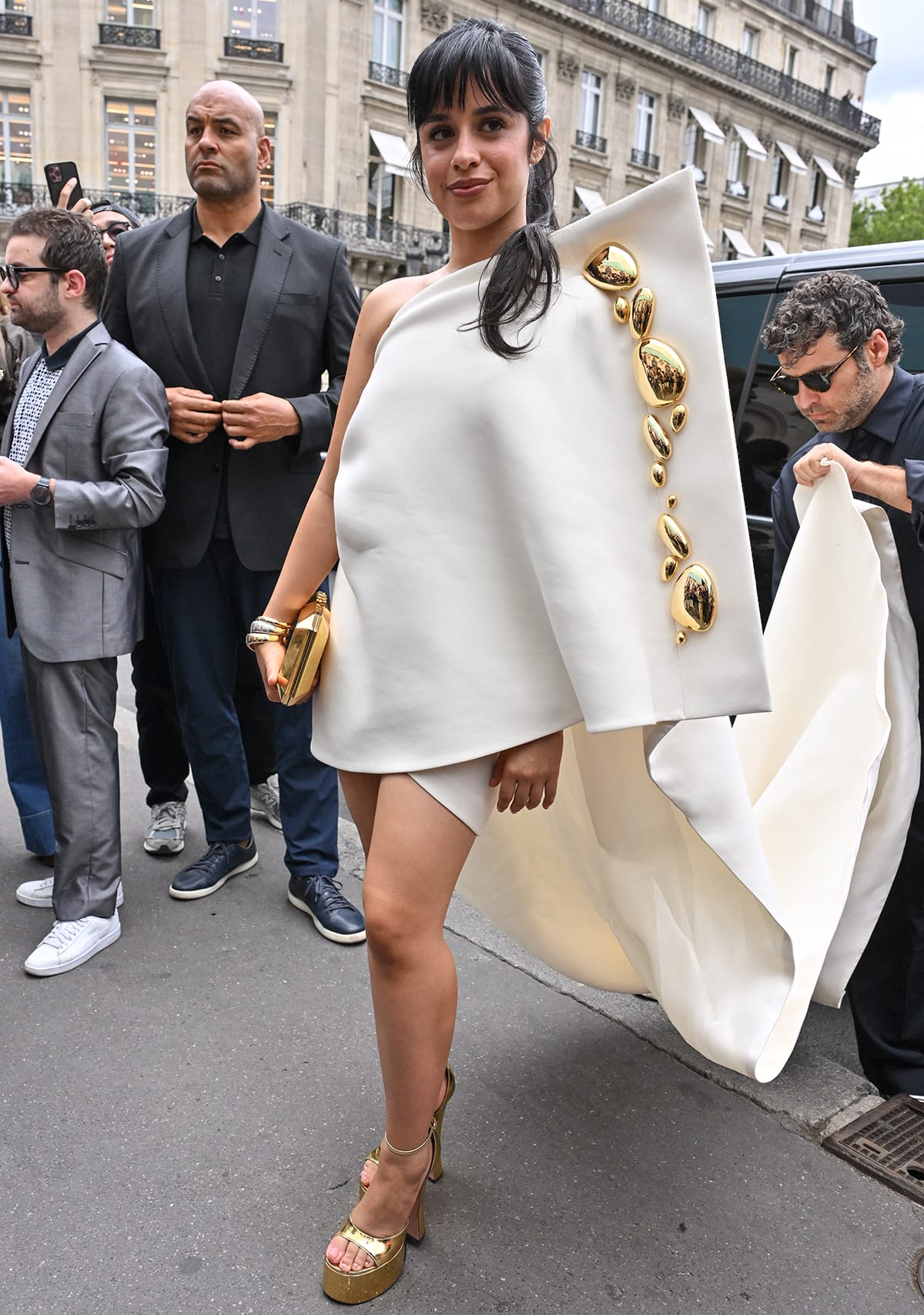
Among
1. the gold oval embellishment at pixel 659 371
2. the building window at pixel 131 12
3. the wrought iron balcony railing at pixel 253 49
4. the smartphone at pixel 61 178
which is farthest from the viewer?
the wrought iron balcony railing at pixel 253 49

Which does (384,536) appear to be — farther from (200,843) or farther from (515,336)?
(200,843)

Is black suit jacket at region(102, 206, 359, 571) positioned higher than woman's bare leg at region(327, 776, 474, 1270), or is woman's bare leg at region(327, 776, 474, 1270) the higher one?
black suit jacket at region(102, 206, 359, 571)

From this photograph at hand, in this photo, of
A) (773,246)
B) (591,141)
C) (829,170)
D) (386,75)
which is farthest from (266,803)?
(829,170)

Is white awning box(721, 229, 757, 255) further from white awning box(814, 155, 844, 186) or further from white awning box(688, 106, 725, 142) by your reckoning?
white awning box(814, 155, 844, 186)

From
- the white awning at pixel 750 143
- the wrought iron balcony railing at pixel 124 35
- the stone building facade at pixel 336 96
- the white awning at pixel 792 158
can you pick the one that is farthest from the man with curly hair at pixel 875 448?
the white awning at pixel 792 158

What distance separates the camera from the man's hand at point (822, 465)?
2.37 meters

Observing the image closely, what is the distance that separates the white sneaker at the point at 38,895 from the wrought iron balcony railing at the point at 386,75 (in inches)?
1324

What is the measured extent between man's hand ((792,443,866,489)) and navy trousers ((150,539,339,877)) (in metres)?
1.58

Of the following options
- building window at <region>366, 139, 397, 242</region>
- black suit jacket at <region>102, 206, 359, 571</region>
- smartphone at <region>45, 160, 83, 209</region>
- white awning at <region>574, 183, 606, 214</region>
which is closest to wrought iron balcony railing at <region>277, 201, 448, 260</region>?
building window at <region>366, 139, 397, 242</region>

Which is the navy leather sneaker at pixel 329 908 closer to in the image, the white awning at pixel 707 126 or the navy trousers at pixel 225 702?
the navy trousers at pixel 225 702

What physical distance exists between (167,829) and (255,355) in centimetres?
165

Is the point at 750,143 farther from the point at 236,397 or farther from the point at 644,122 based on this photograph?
the point at 236,397

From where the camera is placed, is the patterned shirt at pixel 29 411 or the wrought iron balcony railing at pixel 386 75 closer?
the patterned shirt at pixel 29 411

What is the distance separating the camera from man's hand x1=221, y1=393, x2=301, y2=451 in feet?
10.1
